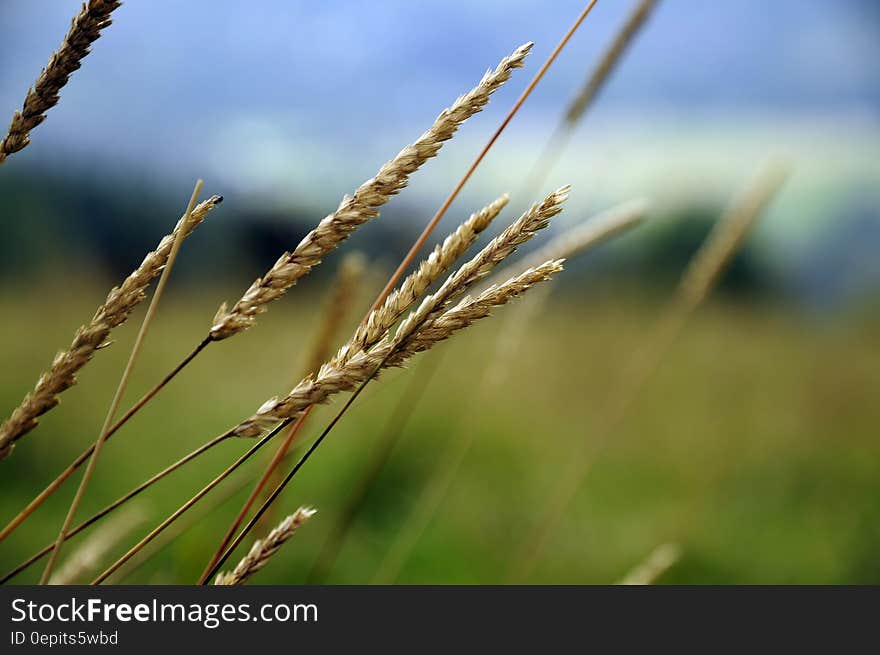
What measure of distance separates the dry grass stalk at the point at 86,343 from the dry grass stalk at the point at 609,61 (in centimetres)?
50

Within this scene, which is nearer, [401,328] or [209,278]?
[401,328]

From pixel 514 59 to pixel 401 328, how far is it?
17 cm

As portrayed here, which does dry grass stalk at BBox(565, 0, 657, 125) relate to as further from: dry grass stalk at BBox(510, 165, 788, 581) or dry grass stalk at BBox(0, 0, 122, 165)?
dry grass stalk at BBox(0, 0, 122, 165)

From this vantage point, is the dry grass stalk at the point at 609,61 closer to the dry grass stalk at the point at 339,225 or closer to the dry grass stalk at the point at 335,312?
the dry grass stalk at the point at 335,312

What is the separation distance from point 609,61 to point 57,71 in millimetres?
564

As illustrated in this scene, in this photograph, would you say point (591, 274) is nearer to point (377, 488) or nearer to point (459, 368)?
point (459, 368)

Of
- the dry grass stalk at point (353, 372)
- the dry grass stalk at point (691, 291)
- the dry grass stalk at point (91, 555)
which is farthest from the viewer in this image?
the dry grass stalk at point (691, 291)

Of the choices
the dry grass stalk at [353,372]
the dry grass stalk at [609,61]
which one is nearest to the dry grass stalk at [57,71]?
the dry grass stalk at [353,372]

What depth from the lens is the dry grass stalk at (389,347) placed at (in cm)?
36

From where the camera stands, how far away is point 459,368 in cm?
342

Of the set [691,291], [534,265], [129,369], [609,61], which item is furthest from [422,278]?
[691,291]

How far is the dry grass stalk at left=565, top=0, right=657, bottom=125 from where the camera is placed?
0.74 meters
